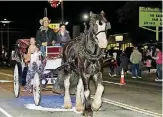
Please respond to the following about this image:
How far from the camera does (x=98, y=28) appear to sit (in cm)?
884

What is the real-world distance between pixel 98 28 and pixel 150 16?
73.1 feet

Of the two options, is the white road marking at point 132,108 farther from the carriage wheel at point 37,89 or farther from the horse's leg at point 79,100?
the carriage wheel at point 37,89

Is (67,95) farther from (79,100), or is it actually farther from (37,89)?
(37,89)

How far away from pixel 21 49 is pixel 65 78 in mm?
3453

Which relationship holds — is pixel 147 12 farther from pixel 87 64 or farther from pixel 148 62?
pixel 87 64

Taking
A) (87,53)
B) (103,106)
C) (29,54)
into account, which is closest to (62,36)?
(29,54)

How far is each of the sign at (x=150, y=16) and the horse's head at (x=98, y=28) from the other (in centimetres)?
2173

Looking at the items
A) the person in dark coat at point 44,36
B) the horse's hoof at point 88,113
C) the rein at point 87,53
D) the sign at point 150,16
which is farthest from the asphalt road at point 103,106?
the sign at point 150,16

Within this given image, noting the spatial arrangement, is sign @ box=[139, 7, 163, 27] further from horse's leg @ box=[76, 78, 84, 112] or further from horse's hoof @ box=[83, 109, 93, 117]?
horse's hoof @ box=[83, 109, 93, 117]

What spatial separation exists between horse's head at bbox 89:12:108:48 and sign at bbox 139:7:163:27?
2173 cm

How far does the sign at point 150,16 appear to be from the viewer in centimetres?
3022

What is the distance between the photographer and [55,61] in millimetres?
12430

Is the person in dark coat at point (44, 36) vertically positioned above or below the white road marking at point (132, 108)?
above

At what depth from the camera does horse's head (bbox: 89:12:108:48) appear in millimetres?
8674
